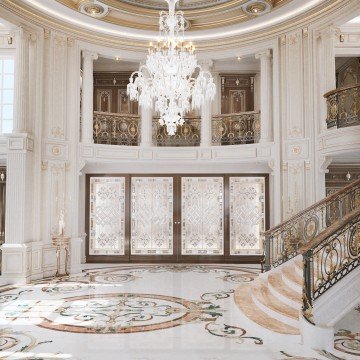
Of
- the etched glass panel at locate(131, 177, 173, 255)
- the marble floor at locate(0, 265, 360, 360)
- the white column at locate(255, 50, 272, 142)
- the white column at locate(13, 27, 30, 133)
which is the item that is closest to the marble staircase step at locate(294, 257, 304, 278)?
the marble floor at locate(0, 265, 360, 360)

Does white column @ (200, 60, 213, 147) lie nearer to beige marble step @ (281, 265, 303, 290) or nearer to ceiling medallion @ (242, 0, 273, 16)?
ceiling medallion @ (242, 0, 273, 16)

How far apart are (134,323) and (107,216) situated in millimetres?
5767

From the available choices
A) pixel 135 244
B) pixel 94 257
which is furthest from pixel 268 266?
pixel 94 257

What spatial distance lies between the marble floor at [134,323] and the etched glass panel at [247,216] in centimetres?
250

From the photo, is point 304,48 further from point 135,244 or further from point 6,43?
point 6,43

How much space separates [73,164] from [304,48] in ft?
19.0

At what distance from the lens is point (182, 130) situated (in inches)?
424

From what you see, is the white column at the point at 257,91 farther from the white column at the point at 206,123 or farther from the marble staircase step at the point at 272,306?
the marble staircase step at the point at 272,306

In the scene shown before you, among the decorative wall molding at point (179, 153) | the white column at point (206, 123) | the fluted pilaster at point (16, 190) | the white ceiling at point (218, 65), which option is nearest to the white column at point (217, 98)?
the white ceiling at point (218, 65)

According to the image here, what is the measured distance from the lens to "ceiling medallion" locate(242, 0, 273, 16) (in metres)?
8.49

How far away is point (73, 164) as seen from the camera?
9305 mm

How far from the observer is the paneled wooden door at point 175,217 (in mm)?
10680

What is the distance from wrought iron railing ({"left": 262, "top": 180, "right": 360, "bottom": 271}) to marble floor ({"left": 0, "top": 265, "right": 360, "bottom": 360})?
1002 millimetres

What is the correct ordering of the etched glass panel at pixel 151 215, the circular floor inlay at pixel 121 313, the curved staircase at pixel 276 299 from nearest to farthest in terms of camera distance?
the curved staircase at pixel 276 299 < the circular floor inlay at pixel 121 313 < the etched glass panel at pixel 151 215
